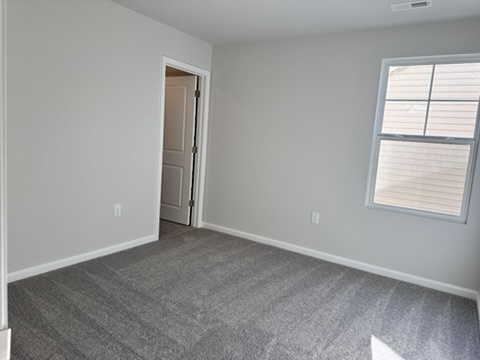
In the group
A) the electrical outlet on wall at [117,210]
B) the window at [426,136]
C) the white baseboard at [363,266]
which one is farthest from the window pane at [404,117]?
the electrical outlet on wall at [117,210]

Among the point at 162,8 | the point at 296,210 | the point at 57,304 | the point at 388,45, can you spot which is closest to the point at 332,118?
the point at 388,45

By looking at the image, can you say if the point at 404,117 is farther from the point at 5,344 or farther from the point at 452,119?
the point at 5,344

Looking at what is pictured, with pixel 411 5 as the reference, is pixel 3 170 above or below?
below

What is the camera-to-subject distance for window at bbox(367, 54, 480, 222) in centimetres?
293

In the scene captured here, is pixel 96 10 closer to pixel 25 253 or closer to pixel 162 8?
pixel 162 8

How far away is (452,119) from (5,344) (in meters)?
3.60

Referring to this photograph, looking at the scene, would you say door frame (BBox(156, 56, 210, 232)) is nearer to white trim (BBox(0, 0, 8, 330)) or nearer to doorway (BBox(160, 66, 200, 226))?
doorway (BBox(160, 66, 200, 226))

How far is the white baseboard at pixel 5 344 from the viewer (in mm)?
1803

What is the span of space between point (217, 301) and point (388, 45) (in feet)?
9.07

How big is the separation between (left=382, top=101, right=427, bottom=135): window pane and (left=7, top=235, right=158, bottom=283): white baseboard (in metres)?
2.79

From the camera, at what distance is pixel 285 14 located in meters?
3.07

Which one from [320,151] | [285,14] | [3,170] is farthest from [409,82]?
[3,170]

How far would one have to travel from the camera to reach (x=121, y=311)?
7.80 ft

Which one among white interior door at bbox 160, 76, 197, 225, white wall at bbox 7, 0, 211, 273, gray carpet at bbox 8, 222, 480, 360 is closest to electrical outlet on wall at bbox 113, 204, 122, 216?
white wall at bbox 7, 0, 211, 273
